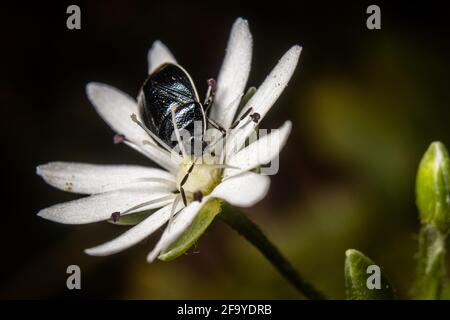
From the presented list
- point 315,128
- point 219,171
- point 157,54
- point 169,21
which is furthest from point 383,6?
point 219,171

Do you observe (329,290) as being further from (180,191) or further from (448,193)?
(180,191)

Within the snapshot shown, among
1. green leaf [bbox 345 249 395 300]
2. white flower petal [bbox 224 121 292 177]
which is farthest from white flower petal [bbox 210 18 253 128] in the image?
green leaf [bbox 345 249 395 300]

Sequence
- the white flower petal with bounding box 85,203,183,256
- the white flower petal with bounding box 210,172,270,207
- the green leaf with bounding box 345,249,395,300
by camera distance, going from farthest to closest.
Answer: the green leaf with bounding box 345,249,395,300
the white flower petal with bounding box 85,203,183,256
the white flower petal with bounding box 210,172,270,207

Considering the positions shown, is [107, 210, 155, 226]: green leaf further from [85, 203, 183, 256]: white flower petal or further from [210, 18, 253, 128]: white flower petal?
[210, 18, 253, 128]: white flower petal

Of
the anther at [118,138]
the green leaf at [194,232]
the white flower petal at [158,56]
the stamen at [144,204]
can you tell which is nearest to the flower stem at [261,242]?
the green leaf at [194,232]

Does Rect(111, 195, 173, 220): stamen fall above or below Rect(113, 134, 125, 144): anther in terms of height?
below

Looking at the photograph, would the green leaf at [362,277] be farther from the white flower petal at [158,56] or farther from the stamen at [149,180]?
the white flower petal at [158,56]
